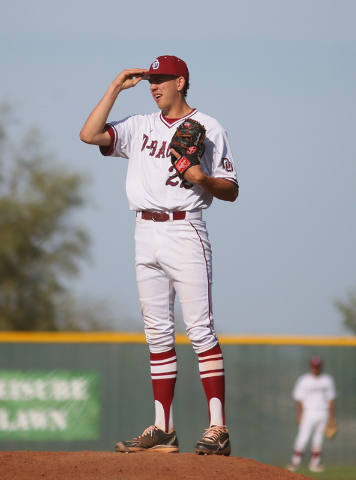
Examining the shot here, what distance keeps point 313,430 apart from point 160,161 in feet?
24.9

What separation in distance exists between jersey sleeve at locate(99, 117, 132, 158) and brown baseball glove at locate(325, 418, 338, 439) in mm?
7551

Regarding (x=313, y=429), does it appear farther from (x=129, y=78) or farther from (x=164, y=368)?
(x=129, y=78)

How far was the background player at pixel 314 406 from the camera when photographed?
1002 cm

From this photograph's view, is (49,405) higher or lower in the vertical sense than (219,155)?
lower

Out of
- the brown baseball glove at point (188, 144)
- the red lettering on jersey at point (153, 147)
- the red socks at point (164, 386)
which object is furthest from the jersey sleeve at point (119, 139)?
the red socks at point (164, 386)

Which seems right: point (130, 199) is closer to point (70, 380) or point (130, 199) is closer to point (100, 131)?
point (100, 131)

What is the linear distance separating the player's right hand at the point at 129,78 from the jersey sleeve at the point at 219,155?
22.5 inches

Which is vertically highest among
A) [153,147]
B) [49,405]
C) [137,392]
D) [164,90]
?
[164,90]

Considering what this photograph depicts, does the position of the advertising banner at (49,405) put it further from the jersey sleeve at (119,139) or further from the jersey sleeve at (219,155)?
the jersey sleeve at (219,155)

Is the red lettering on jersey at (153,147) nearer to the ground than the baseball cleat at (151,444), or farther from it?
farther from it

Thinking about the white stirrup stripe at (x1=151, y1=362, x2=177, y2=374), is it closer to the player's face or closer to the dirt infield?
the dirt infield

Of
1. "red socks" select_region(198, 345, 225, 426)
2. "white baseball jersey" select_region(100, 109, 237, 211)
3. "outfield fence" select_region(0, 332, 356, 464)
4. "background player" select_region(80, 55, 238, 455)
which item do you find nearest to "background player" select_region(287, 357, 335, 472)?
"outfield fence" select_region(0, 332, 356, 464)

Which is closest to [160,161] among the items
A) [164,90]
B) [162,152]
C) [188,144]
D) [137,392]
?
[162,152]

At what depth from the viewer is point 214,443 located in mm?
3584
